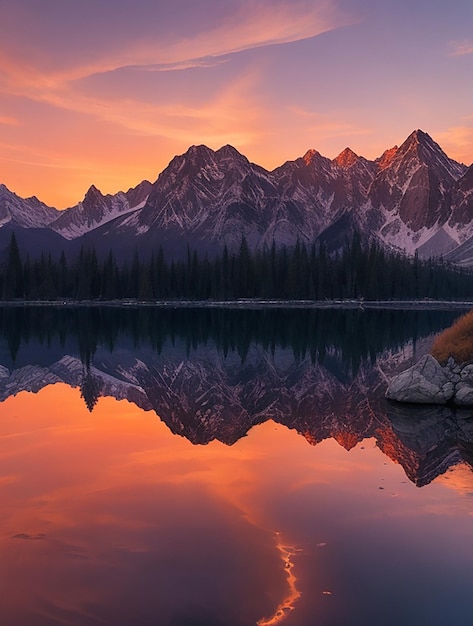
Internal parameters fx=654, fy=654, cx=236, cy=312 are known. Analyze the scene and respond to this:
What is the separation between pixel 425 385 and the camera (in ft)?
107

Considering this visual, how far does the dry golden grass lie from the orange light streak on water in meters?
20.7

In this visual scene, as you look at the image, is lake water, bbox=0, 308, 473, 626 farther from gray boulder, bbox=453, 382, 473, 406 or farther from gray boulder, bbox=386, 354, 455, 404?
gray boulder, bbox=453, 382, 473, 406

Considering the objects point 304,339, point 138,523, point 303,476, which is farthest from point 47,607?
point 304,339

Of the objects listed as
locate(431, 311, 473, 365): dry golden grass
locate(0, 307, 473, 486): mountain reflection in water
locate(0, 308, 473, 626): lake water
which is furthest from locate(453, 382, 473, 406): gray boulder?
locate(0, 308, 473, 626): lake water

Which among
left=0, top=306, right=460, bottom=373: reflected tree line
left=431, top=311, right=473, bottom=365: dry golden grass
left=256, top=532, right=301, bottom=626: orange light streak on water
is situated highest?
left=431, top=311, right=473, bottom=365: dry golden grass

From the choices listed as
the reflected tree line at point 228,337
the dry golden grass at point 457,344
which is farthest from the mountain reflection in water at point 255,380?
the dry golden grass at point 457,344

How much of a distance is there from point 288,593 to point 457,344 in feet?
80.7

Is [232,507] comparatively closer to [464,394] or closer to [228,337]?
[464,394]

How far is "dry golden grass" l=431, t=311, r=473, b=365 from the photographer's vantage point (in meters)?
33.0

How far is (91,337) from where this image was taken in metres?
77.9

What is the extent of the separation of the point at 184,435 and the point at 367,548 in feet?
43.8

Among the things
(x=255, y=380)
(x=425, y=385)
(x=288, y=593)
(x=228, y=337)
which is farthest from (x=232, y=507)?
(x=228, y=337)

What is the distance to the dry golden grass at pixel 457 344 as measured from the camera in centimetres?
3300

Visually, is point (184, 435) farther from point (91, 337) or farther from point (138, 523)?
point (91, 337)
